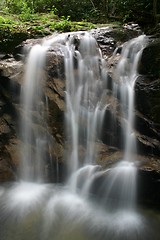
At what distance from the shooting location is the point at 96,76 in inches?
260

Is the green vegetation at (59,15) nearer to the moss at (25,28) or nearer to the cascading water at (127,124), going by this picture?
the moss at (25,28)

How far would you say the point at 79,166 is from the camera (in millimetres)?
6105

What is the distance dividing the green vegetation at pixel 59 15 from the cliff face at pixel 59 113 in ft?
3.53

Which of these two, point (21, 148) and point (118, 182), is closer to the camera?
point (118, 182)

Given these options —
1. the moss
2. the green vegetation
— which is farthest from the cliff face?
the green vegetation

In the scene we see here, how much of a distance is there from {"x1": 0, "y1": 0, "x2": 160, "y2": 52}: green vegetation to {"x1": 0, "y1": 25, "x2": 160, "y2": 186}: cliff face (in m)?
1.08

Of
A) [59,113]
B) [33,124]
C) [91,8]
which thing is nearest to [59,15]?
[91,8]

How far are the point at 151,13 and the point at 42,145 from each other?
6.27m

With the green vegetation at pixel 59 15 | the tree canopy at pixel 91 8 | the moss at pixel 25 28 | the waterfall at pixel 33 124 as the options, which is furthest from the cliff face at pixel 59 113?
the tree canopy at pixel 91 8

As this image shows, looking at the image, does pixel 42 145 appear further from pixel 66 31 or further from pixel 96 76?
pixel 66 31

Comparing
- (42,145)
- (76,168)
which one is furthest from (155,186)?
(42,145)

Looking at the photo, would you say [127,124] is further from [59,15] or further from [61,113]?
[59,15]

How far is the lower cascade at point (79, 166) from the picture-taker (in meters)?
4.66

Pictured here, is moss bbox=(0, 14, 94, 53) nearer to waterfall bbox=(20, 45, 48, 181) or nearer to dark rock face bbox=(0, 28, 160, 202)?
dark rock face bbox=(0, 28, 160, 202)
